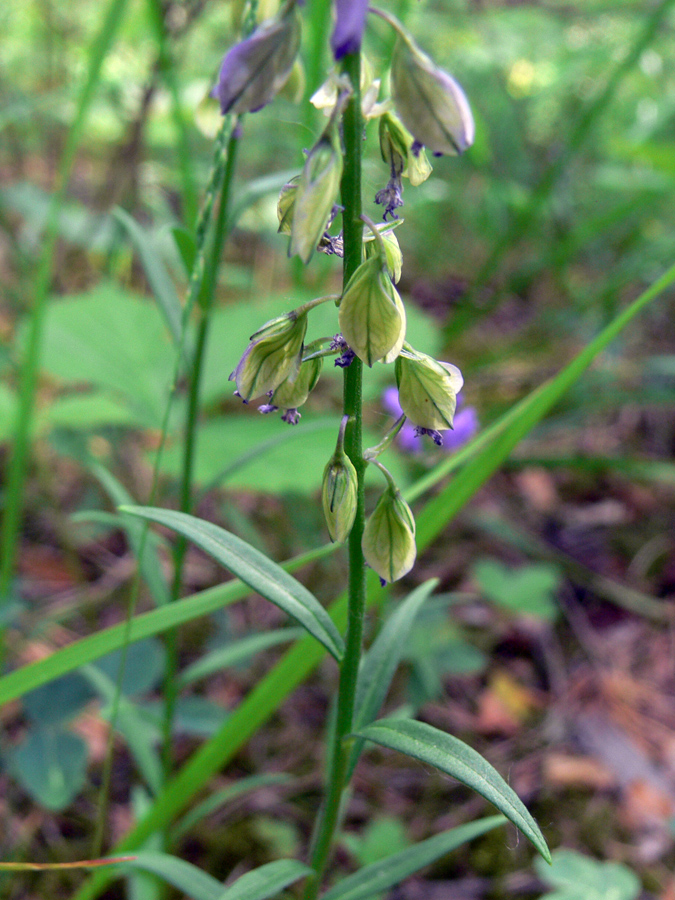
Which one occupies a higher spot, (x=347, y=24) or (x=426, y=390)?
(x=347, y=24)

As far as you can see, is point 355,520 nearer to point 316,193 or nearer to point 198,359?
point 316,193

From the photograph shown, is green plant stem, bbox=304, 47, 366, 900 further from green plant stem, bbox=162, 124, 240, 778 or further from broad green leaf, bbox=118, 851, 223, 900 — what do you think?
green plant stem, bbox=162, 124, 240, 778

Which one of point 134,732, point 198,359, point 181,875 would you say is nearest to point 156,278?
point 198,359

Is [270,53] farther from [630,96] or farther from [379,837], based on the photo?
[630,96]

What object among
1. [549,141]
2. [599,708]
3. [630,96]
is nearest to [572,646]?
[599,708]

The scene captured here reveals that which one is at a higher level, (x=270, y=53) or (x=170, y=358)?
(x=170, y=358)

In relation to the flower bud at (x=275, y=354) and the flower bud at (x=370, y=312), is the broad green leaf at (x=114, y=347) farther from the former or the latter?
the flower bud at (x=370, y=312)

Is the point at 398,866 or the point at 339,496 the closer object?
the point at 339,496
